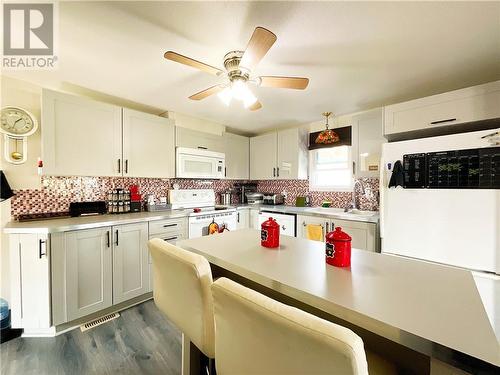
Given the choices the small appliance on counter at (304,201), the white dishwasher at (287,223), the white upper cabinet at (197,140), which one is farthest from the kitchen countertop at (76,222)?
the white upper cabinet at (197,140)

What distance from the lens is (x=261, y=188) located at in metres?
4.46

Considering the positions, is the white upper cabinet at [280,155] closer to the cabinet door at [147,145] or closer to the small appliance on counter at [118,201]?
the cabinet door at [147,145]

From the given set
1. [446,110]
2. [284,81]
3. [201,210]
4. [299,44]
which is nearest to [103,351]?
[201,210]

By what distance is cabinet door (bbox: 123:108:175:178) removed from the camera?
8.45ft

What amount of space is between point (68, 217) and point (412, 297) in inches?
115

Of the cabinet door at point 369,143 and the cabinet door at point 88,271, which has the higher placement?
the cabinet door at point 369,143

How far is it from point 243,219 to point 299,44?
2602 millimetres

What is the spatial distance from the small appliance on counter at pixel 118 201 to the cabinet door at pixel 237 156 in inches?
63.6

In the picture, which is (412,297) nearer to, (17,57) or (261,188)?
(17,57)

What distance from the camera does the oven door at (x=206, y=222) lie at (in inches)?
111

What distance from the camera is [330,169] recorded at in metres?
3.47

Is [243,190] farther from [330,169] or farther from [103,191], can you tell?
[103,191]

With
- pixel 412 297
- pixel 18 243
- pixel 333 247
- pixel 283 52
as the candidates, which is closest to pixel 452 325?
pixel 412 297

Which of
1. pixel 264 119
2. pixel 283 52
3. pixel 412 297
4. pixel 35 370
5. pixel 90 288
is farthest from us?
pixel 264 119
